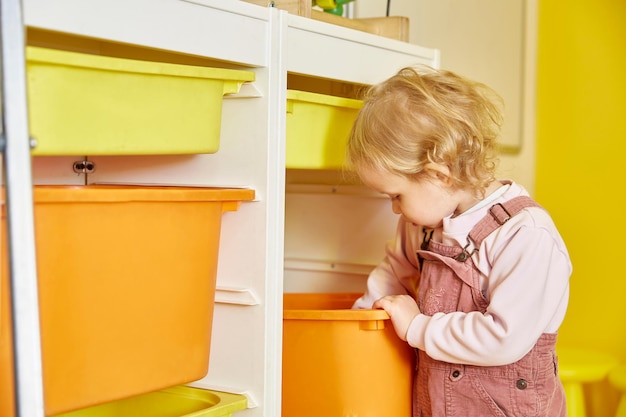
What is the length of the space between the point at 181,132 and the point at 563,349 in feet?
3.52

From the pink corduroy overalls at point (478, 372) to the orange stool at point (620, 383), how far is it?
37cm

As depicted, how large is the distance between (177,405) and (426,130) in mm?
558

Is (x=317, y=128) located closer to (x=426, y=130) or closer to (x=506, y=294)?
(x=426, y=130)

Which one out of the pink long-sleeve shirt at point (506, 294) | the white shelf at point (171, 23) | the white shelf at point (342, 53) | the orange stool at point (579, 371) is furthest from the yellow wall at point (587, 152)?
the white shelf at point (171, 23)

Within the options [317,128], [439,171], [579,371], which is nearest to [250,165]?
[317,128]

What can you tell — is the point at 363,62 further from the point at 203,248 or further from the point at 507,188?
the point at 203,248

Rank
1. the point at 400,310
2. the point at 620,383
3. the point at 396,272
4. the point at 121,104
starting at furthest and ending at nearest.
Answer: the point at 620,383 → the point at 396,272 → the point at 400,310 → the point at 121,104

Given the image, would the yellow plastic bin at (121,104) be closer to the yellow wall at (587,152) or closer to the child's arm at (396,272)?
the child's arm at (396,272)

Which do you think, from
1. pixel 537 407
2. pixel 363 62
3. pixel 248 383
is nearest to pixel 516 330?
pixel 537 407

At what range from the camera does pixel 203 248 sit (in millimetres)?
1164

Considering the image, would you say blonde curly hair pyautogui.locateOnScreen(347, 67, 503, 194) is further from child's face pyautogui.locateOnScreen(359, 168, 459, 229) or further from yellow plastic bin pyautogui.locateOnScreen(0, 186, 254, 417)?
yellow plastic bin pyautogui.locateOnScreen(0, 186, 254, 417)

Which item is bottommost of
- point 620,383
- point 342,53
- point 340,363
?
point 620,383

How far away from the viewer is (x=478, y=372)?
128 cm

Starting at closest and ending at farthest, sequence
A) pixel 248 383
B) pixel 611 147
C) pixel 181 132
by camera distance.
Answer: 1. pixel 181 132
2. pixel 248 383
3. pixel 611 147
